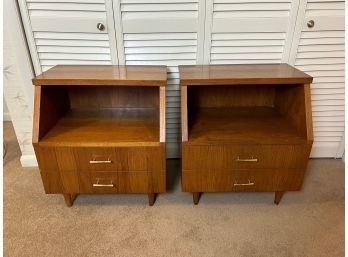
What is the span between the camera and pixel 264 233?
122 cm

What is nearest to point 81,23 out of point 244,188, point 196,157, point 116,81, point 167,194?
point 116,81

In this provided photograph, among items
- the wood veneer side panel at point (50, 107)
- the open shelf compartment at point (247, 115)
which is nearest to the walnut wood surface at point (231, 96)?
the open shelf compartment at point (247, 115)

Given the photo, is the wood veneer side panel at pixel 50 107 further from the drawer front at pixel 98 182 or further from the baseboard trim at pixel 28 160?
the baseboard trim at pixel 28 160

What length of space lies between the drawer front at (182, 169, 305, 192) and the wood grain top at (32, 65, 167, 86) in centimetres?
48

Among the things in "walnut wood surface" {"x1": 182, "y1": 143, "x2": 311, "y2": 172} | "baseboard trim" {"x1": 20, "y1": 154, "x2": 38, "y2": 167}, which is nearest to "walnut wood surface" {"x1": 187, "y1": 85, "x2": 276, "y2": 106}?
"walnut wood surface" {"x1": 182, "y1": 143, "x2": 311, "y2": 172}

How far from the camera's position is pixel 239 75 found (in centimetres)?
118

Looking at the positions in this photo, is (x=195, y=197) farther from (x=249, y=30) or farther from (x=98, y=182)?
(x=249, y=30)

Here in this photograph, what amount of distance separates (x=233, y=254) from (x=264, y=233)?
0.21 metres

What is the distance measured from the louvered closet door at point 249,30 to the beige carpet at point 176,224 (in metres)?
0.80

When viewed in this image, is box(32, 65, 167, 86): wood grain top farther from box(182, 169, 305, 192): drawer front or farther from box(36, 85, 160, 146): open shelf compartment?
box(182, 169, 305, 192): drawer front

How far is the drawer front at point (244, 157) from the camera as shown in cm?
116

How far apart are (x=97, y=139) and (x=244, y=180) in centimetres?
74

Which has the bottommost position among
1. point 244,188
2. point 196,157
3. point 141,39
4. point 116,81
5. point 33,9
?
point 244,188

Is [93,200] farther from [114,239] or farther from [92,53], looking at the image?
[92,53]
